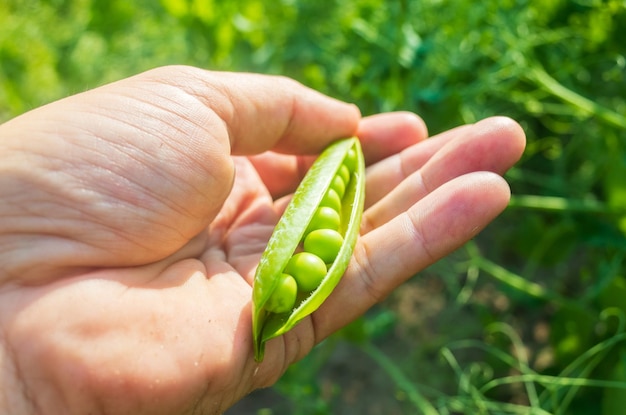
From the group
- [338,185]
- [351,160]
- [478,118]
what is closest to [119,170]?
[338,185]

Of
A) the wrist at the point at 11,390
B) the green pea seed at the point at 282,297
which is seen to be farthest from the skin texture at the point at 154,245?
the green pea seed at the point at 282,297

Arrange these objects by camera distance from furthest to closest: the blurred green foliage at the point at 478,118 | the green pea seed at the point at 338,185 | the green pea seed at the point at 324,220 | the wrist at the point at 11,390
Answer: the blurred green foliage at the point at 478,118, the green pea seed at the point at 338,185, the green pea seed at the point at 324,220, the wrist at the point at 11,390

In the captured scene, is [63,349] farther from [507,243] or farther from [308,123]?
[507,243]

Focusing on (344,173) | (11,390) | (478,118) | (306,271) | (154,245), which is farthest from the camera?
(478,118)

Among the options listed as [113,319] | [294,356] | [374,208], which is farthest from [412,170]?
[113,319]

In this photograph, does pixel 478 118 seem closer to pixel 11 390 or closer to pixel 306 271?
pixel 306 271

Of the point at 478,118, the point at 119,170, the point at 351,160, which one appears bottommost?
the point at 478,118

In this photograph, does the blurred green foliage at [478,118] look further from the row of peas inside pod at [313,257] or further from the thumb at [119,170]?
the thumb at [119,170]
